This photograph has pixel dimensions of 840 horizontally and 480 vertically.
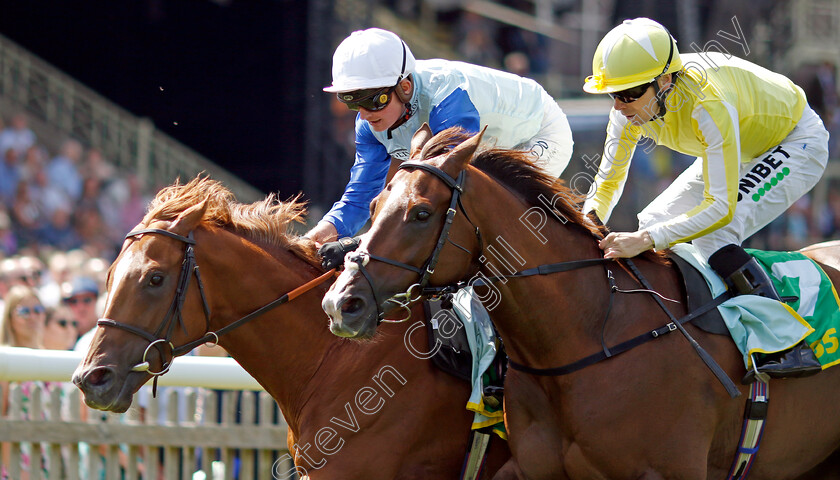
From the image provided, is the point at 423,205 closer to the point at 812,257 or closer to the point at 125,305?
the point at 125,305

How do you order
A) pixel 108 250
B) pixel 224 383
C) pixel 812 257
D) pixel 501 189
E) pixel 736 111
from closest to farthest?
pixel 501 189
pixel 736 111
pixel 812 257
pixel 224 383
pixel 108 250

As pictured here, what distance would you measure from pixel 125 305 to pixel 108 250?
23.5ft

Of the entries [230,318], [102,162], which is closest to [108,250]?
[102,162]

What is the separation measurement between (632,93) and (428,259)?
1174mm

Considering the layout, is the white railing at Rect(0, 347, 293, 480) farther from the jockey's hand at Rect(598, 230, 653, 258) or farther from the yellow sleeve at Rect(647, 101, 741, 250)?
the yellow sleeve at Rect(647, 101, 741, 250)

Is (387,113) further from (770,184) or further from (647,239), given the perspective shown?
(770,184)

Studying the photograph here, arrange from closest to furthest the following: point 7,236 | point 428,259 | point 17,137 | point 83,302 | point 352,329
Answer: point 352,329 < point 428,259 < point 83,302 < point 7,236 < point 17,137

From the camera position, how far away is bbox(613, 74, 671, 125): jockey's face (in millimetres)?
3737

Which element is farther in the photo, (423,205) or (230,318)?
(230,318)

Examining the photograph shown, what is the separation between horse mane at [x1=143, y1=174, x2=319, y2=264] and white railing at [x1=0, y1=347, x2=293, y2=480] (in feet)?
3.98

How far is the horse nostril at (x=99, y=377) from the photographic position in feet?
11.1

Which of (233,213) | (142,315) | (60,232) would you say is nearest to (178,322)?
(142,315)

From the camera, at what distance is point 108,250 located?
10266 mm

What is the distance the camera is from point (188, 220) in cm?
364
